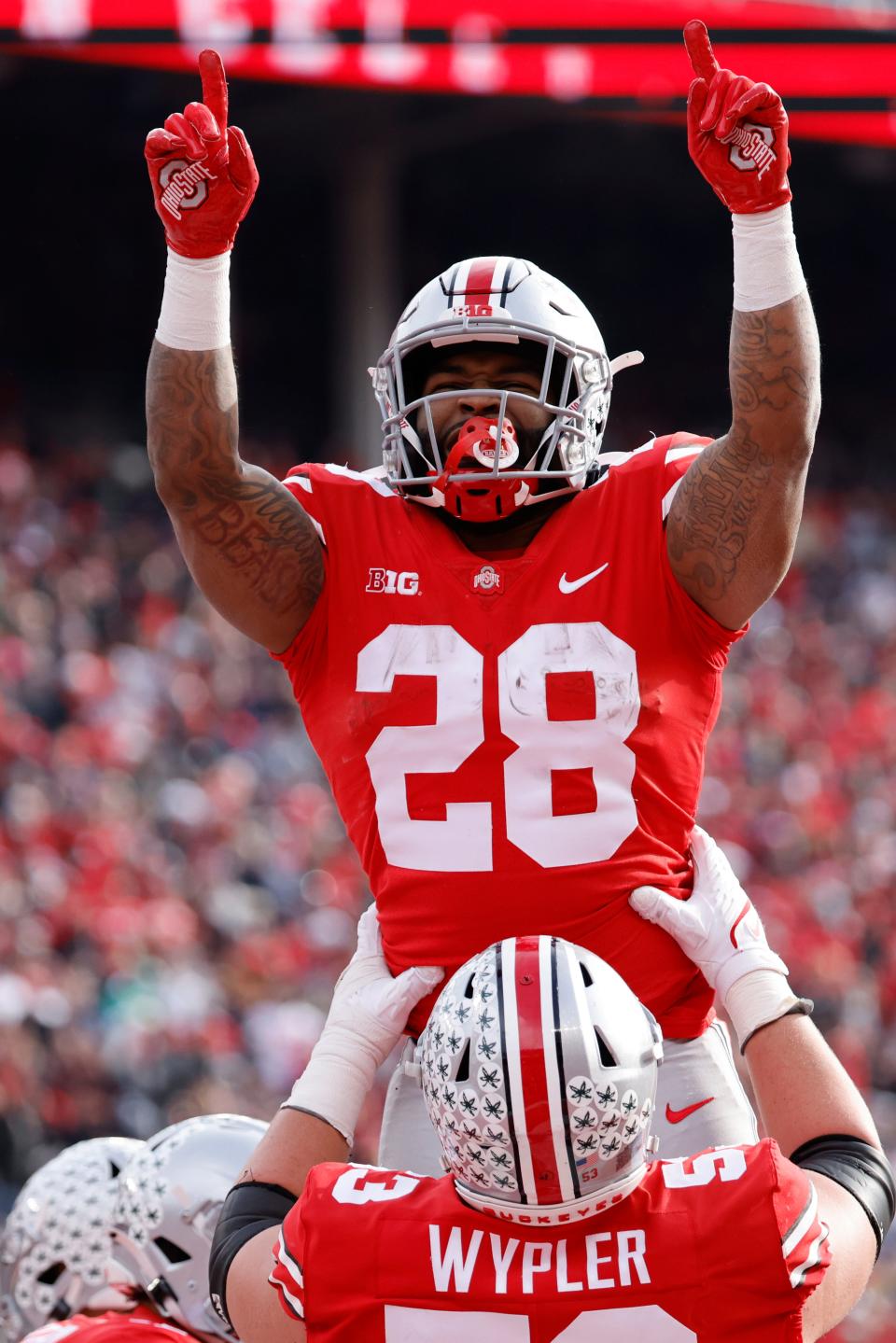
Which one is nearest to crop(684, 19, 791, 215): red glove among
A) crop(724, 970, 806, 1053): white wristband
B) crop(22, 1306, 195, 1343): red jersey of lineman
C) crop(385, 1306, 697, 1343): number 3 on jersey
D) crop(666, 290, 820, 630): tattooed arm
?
crop(666, 290, 820, 630): tattooed arm

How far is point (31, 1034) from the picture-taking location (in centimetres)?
838

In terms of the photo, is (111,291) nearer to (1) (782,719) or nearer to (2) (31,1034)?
(1) (782,719)

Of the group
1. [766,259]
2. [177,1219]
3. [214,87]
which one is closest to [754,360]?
[766,259]

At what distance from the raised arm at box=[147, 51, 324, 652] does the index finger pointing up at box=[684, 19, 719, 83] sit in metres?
0.67

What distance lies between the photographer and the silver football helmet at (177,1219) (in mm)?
3076

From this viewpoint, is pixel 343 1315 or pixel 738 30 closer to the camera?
pixel 343 1315

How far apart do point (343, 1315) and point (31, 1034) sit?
245 inches

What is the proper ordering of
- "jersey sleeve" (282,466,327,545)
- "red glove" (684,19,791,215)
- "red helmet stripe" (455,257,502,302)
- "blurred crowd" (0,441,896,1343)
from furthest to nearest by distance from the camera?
"blurred crowd" (0,441,896,1343)
"jersey sleeve" (282,466,327,545)
"red helmet stripe" (455,257,502,302)
"red glove" (684,19,791,215)

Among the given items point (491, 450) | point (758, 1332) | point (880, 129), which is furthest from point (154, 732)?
point (758, 1332)

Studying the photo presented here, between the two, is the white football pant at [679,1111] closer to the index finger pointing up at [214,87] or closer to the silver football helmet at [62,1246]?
the silver football helmet at [62,1246]

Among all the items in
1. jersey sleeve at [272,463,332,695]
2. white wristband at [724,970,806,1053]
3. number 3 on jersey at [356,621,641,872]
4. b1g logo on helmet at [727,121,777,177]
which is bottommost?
white wristband at [724,970,806,1053]

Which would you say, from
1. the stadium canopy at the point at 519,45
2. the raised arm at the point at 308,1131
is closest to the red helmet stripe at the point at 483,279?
the raised arm at the point at 308,1131

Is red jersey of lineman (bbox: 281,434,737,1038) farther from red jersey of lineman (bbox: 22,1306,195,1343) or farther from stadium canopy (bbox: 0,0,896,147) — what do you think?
stadium canopy (bbox: 0,0,896,147)

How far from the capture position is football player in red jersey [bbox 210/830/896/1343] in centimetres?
235
